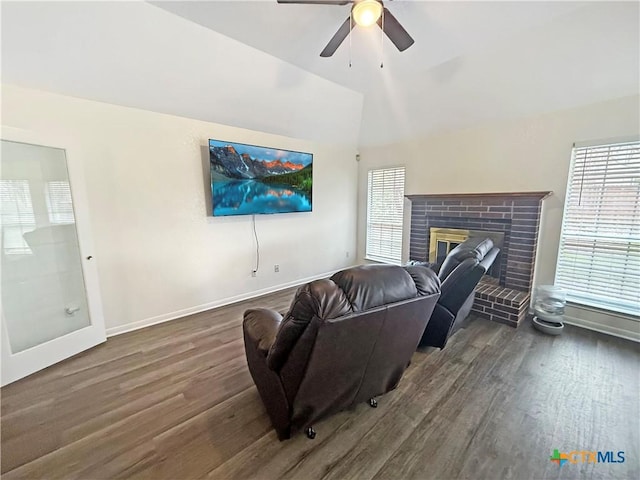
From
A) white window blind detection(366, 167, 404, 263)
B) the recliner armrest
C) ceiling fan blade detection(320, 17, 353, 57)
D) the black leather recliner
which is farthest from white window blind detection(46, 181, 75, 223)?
white window blind detection(366, 167, 404, 263)

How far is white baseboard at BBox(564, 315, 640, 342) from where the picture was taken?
2708 mm

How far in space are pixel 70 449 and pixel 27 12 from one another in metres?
3.01

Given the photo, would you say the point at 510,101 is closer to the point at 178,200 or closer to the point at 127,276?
the point at 178,200

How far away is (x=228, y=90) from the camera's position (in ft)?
10.0

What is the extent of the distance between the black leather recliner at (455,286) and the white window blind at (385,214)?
2.22 metres

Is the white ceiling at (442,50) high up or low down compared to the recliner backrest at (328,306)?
up

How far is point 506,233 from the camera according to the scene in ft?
11.2

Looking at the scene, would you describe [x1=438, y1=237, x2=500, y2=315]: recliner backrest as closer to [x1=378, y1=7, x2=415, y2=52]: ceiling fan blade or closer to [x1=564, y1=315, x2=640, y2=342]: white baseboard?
[x1=564, y1=315, x2=640, y2=342]: white baseboard

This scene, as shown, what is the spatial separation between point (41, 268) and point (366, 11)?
354 cm

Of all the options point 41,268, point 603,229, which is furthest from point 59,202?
point 603,229

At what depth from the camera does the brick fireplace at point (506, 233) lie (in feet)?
10.2

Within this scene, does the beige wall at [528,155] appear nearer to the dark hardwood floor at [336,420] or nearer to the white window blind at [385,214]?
the white window blind at [385,214]

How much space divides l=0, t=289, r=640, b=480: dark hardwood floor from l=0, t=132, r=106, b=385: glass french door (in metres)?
0.21

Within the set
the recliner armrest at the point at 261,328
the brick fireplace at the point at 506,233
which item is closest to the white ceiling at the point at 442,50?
the brick fireplace at the point at 506,233
